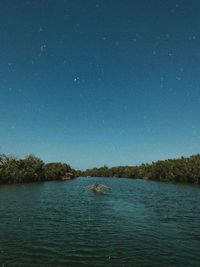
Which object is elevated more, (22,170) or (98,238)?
(22,170)

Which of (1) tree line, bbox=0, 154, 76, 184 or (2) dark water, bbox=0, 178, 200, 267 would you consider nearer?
(2) dark water, bbox=0, 178, 200, 267

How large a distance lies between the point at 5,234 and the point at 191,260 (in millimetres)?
20771

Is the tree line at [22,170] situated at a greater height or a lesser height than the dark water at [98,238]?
greater

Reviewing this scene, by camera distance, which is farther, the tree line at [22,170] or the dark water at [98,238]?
the tree line at [22,170]

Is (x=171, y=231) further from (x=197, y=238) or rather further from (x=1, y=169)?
(x=1, y=169)

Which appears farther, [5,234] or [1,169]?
[1,169]

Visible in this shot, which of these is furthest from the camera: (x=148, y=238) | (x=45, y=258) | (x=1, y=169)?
(x=1, y=169)

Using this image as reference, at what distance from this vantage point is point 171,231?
40438 millimetres

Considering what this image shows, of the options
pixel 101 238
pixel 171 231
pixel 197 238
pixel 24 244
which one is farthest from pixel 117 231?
pixel 24 244

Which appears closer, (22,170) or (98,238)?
(98,238)

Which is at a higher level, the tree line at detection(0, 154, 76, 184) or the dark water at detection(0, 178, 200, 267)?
the tree line at detection(0, 154, 76, 184)

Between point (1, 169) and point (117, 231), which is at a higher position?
point (1, 169)

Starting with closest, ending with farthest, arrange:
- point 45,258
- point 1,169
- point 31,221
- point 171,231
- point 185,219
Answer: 1. point 45,258
2. point 171,231
3. point 31,221
4. point 185,219
5. point 1,169

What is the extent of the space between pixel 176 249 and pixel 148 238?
505 centimetres
